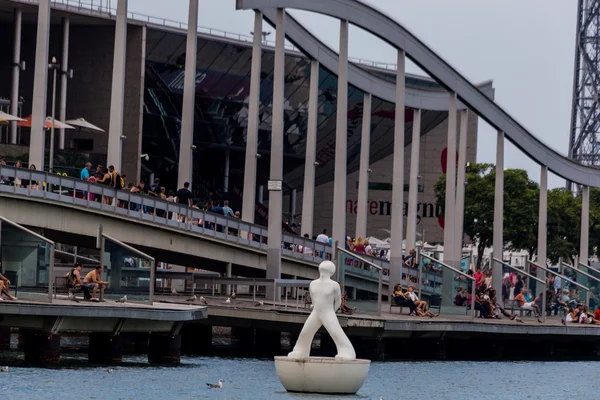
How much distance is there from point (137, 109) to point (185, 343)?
40.7 meters

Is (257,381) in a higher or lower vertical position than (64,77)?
lower

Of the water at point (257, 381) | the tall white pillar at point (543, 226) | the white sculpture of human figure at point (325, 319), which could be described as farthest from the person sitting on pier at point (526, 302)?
the white sculpture of human figure at point (325, 319)

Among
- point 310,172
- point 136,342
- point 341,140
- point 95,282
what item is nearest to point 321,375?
point 95,282

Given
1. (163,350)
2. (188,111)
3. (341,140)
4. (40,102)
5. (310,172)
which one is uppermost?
(188,111)

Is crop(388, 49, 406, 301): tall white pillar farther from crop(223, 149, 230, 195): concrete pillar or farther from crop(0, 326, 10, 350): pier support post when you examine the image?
crop(223, 149, 230, 195): concrete pillar

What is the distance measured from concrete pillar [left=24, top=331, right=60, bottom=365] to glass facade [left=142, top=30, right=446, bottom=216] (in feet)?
168

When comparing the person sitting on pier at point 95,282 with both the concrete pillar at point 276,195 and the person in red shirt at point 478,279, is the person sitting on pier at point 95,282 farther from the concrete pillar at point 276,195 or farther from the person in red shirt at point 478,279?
the person in red shirt at point 478,279

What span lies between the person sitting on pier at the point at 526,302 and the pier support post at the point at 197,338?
43.9 ft

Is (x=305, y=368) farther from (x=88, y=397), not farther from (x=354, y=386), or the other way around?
(x=88, y=397)

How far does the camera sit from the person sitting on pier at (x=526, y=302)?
57625 mm

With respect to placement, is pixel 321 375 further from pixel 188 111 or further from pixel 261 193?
pixel 261 193

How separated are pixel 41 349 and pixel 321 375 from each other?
9.86 meters

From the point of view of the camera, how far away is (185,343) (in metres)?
49.8

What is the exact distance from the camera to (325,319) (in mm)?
32438
